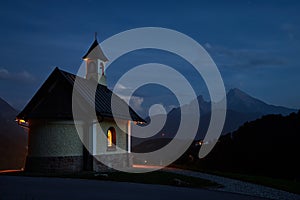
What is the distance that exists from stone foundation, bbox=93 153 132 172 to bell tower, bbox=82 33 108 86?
20.3 feet

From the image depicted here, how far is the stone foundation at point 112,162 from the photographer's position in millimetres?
17562

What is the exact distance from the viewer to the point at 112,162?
746 inches

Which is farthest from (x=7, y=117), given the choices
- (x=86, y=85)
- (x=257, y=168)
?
(x=257, y=168)

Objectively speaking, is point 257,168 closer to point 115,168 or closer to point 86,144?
point 115,168

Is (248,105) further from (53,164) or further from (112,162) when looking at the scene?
(53,164)

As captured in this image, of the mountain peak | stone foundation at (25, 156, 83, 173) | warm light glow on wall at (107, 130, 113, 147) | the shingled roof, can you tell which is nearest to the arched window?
warm light glow on wall at (107, 130, 113, 147)

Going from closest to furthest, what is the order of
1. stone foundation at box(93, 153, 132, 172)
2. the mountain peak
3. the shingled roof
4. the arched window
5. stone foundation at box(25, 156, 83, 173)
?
1. stone foundation at box(25, 156, 83, 173)
2. the shingled roof
3. stone foundation at box(93, 153, 132, 172)
4. the arched window
5. the mountain peak

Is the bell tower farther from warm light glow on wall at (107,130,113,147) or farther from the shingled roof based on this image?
warm light glow on wall at (107,130,113,147)

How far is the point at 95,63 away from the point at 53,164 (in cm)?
921

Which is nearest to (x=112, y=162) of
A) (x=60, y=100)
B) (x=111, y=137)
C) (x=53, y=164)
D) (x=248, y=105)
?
(x=111, y=137)

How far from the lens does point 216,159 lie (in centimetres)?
2805

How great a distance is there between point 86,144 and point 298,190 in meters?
10.9

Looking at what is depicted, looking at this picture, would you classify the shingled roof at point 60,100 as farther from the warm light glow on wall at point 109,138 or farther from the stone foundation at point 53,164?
the stone foundation at point 53,164

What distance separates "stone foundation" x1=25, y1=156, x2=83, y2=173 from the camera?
54.2 feet
